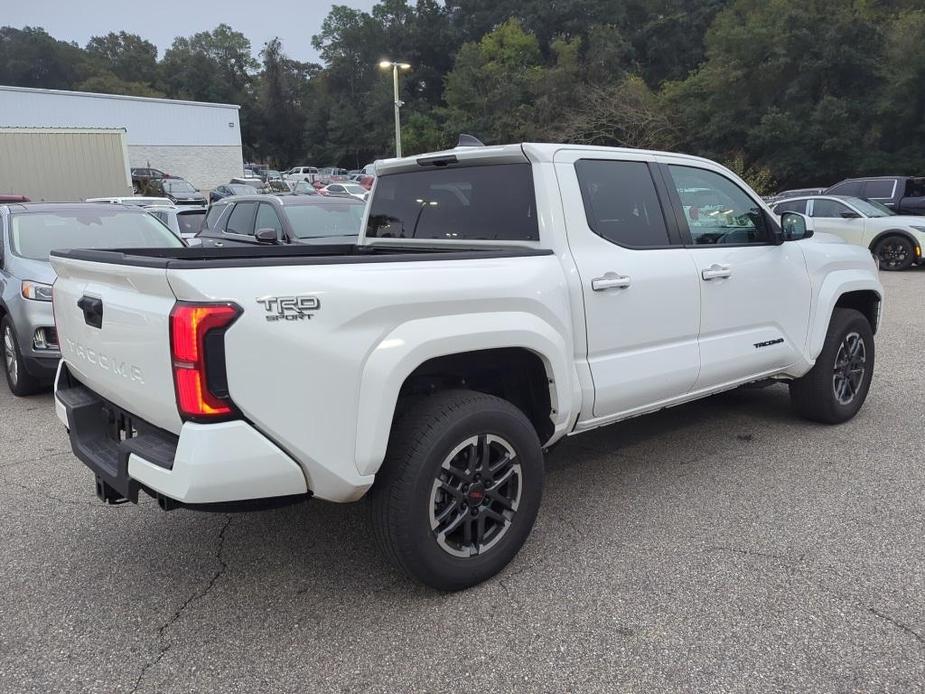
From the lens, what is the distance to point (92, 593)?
3055mm

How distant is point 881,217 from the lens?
1455 cm

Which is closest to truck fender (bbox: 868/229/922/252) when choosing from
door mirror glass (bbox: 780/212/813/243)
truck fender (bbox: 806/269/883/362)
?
truck fender (bbox: 806/269/883/362)

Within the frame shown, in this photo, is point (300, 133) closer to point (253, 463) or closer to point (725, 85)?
point (725, 85)

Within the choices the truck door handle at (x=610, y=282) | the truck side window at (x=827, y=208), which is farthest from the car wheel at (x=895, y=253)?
the truck door handle at (x=610, y=282)

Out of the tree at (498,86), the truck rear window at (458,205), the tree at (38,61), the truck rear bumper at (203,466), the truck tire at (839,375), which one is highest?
the tree at (38,61)

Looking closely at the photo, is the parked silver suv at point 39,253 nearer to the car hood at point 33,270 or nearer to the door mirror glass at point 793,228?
the car hood at point 33,270

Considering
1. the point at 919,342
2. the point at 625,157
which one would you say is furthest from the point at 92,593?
the point at 919,342

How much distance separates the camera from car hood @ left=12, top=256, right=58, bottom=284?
19.8 ft

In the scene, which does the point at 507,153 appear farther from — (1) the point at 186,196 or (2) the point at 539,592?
(1) the point at 186,196

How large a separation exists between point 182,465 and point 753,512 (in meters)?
2.81

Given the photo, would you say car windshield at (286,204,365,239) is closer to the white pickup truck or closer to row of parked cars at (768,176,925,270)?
the white pickup truck

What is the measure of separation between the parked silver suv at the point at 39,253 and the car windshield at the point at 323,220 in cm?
181

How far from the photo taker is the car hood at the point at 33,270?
6.04 meters

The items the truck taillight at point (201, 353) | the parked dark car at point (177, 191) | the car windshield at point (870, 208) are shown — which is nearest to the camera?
the truck taillight at point (201, 353)
